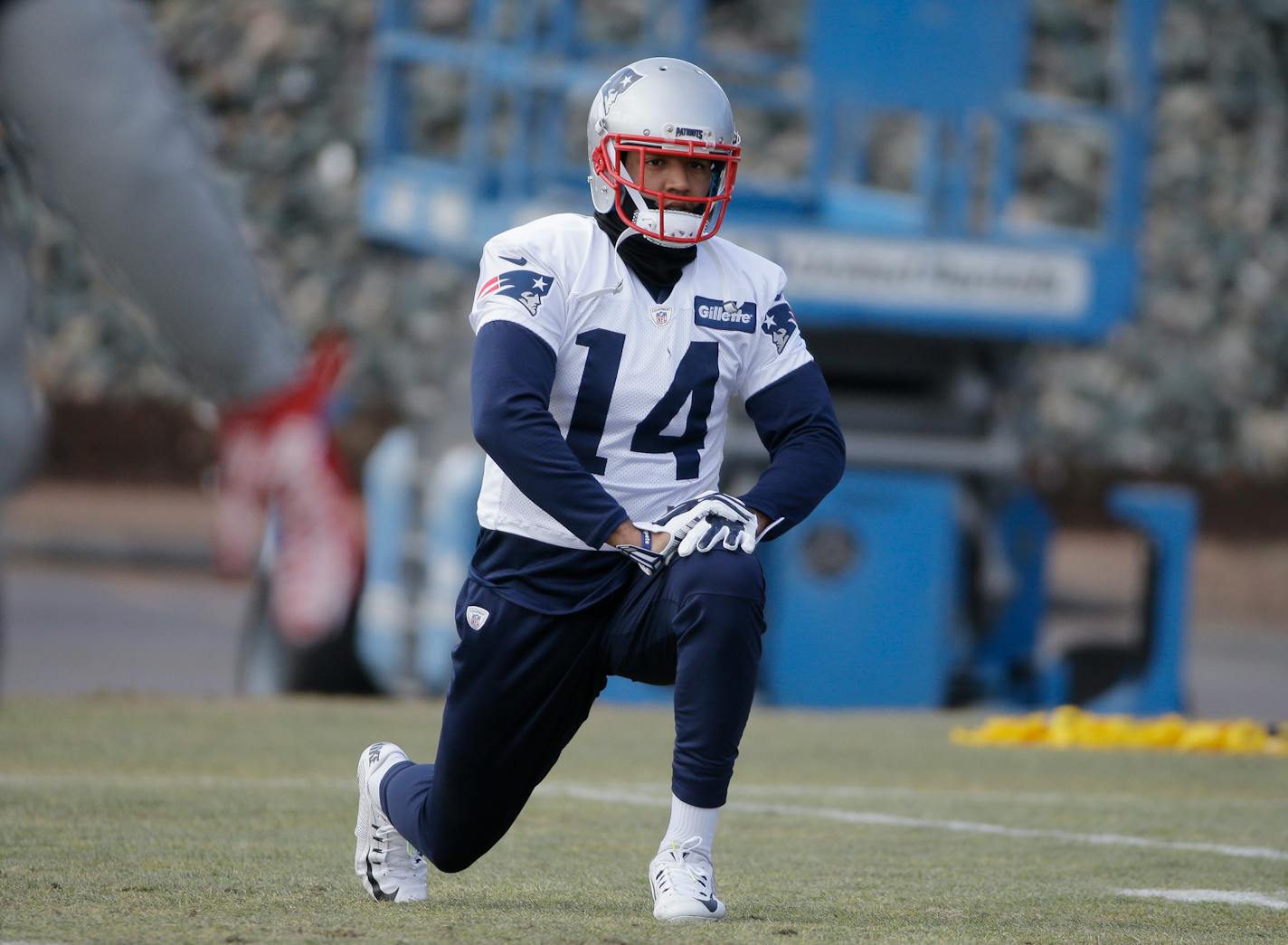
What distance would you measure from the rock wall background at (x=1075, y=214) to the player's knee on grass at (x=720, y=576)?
17273 mm

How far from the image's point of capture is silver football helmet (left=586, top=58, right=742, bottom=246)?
15.2 feet

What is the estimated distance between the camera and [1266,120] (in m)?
24.4

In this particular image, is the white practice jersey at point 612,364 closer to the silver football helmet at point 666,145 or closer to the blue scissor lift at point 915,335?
the silver football helmet at point 666,145

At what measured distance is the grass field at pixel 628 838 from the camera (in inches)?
174

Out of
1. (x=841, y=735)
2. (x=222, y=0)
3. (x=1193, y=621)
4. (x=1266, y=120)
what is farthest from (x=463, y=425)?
(x=1266, y=120)

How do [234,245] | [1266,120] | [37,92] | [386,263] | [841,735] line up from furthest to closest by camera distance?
[1266,120]
[386,263]
[841,735]
[234,245]
[37,92]

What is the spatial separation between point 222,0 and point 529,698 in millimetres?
20215

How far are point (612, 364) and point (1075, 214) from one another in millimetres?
18489

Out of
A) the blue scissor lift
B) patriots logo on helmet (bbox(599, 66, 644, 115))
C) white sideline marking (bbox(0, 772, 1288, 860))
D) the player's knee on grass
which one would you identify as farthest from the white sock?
the blue scissor lift

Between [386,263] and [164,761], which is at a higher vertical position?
[386,263]

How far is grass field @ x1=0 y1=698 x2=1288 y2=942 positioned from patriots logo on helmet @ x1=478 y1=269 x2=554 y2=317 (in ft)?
4.03

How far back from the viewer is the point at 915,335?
1189 centimetres

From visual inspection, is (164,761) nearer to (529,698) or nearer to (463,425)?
(529,698)

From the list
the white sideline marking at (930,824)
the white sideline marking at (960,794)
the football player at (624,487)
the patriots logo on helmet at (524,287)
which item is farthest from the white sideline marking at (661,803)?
the patriots logo on helmet at (524,287)
